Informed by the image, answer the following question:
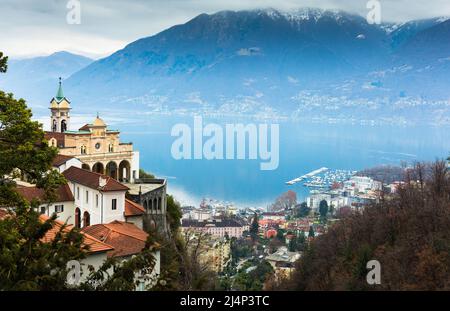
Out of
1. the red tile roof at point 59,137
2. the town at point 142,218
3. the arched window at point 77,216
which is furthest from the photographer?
the red tile roof at point 59,137

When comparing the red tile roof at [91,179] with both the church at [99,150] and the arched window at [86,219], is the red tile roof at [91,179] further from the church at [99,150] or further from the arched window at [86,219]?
the church at [99,150]

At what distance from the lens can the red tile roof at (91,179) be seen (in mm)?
19750

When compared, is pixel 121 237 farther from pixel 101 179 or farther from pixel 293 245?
pixel 293 245

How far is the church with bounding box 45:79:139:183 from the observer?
29.0 metres

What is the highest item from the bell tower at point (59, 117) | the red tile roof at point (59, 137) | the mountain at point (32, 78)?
the mountain at point (32, 78)

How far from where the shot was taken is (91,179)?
20.6 metres

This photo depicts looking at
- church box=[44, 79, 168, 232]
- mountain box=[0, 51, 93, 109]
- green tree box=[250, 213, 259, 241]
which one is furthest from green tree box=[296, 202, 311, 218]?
mountain box=[0, 51, 93, 109]

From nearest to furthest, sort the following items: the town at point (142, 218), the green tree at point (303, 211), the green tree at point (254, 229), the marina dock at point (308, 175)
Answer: the town at point (142, 218)
the green tree at point (254, 229)
the green tree at point (303, 211)
the marina dock at point (308, 175)

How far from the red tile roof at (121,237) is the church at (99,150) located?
11747mm

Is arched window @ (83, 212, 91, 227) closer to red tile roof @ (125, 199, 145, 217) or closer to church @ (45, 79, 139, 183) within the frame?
red tile roof @ (125, 199, 145, 217)

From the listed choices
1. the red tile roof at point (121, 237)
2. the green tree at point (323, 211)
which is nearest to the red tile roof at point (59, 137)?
the red tile roof at point (121, 237)

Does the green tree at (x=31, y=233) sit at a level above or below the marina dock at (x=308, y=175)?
above

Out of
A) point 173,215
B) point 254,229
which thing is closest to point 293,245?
point 254,229

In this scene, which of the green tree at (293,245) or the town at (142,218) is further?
the green tree at (293,245)
